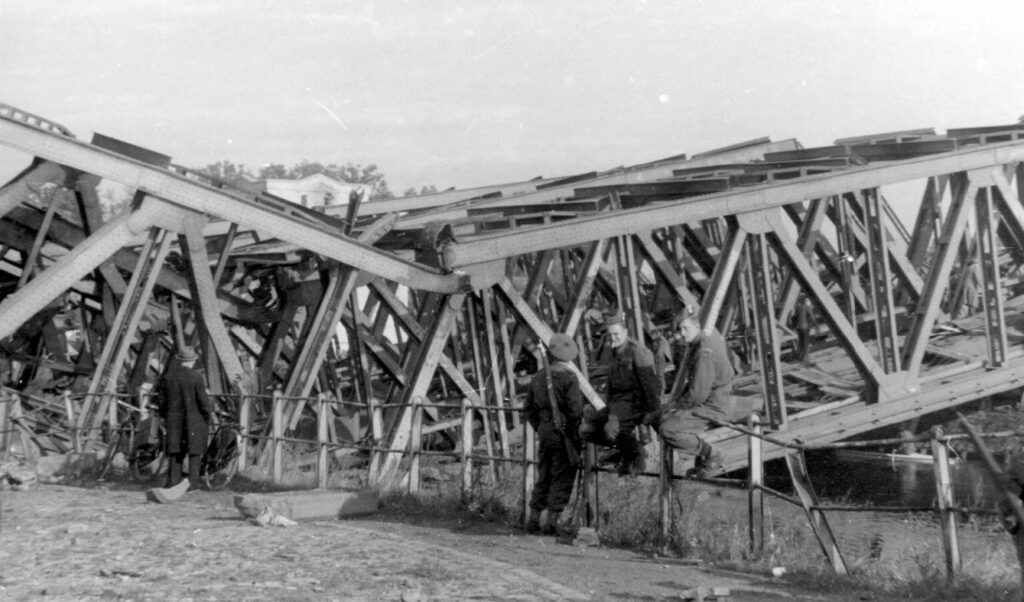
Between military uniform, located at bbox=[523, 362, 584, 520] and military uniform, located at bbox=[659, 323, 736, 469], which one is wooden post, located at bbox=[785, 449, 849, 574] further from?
military uniform, located at bbox=[523, 362, 584, 520]

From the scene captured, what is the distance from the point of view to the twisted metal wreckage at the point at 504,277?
13.9 m

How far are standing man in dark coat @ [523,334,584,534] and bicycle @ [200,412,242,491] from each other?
530cm

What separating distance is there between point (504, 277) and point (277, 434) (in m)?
3.37

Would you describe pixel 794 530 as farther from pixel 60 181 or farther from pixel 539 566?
pixel 60 181

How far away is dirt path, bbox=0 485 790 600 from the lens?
28.0 feet

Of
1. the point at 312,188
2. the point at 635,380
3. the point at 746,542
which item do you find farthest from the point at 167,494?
the point at 312,188

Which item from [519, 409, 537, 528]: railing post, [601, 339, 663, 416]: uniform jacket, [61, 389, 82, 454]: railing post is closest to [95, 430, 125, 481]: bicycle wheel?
[61, 389, 82, 454]: railing post

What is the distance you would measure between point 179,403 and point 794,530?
7.42 m

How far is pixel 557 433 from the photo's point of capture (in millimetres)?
11133

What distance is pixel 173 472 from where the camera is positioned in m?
14.4

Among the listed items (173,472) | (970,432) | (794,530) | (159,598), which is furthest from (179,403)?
(970,432)

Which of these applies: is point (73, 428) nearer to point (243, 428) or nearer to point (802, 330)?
point (243, 428)

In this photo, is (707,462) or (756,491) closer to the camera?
(756,491)

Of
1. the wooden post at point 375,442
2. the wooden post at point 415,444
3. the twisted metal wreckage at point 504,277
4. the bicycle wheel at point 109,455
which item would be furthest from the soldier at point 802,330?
the bicycle wheel at point 109,455
